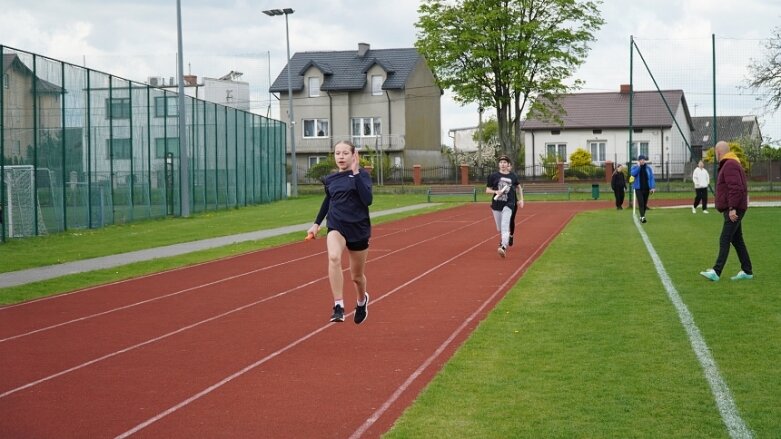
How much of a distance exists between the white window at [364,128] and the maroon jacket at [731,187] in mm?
59281

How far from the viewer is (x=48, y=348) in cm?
1066

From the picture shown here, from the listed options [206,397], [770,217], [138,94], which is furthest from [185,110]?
[206,397]

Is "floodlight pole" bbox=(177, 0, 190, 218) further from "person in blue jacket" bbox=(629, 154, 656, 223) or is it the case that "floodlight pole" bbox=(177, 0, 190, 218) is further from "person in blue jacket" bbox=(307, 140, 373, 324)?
"person in blue jacket" bbox=(307, 140, 373, 324)

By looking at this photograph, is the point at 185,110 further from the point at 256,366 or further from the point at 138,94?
the point at 256,366

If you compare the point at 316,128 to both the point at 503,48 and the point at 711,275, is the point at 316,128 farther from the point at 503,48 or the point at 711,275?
the point at 711,275

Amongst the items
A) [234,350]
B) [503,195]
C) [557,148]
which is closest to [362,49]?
Result: [557,148]

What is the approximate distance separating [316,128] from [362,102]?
3.87 m

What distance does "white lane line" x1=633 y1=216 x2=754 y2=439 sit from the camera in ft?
22.3

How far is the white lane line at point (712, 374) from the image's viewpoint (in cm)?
679

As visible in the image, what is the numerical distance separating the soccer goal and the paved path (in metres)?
4.59

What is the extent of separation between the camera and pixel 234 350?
33.9 feet

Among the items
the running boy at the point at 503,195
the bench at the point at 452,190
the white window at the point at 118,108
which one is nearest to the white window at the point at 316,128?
the bench at the point at 452,190

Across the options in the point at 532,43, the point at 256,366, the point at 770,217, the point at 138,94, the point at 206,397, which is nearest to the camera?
the point at 206,397

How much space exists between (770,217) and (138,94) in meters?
20.0
